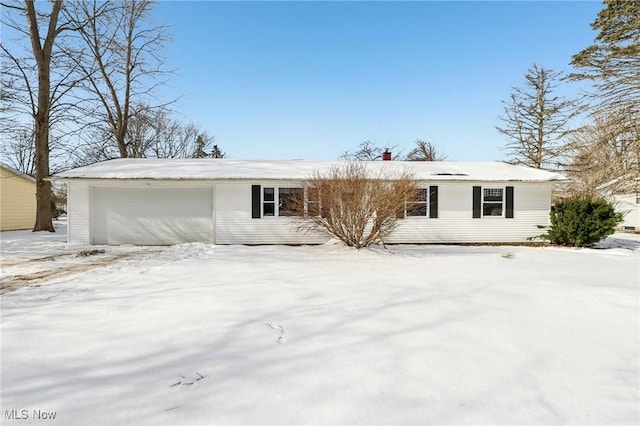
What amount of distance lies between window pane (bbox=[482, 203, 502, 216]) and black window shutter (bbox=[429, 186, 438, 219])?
1888 millimetres

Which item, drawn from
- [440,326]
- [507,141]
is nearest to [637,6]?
[507,141]

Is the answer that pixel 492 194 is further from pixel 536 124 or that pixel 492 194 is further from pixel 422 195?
pixel 536 124

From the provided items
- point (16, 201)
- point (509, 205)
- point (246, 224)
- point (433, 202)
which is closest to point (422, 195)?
point (433, 202)

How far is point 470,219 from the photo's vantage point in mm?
11484

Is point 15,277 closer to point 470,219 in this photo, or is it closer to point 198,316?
point 198,316

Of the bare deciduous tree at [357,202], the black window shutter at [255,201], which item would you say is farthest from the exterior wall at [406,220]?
the bare deciduous tree at [357,202]

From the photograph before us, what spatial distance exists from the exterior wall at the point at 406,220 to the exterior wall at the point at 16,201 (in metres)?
9.31

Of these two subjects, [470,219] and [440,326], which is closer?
[440,326]

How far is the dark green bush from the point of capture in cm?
994

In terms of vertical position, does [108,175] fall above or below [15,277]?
above

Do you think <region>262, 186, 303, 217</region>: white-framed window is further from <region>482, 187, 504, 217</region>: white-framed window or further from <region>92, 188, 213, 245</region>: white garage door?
<region>482, 187, 504, 217</region>: white-framed window

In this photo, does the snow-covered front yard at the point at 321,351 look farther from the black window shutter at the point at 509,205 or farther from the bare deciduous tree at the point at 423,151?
the bare deciduous tree at the point at 423,151

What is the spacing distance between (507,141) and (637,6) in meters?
11.7

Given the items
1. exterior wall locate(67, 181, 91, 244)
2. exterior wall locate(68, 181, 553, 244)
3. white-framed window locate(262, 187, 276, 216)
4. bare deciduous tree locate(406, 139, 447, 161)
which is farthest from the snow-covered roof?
bare deciduous tree locate(406, 139, 447, 161)
